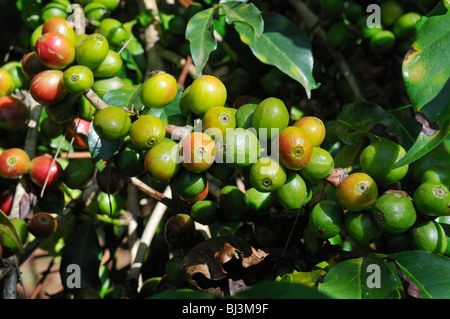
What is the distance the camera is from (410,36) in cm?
217

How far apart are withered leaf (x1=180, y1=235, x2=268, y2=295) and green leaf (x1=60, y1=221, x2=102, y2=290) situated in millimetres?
842

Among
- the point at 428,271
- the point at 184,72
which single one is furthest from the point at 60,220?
the point at 428,271

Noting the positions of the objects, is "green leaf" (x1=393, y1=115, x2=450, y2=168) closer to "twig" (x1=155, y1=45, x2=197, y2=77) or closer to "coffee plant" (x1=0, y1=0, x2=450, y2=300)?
"coffee plant" (x1=0, y1=0, x2=450, y2=300)

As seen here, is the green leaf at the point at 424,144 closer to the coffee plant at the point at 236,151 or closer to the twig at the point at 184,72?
the coffee plant at the point at 236,151

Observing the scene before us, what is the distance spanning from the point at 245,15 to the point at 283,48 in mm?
227

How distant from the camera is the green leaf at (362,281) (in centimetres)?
123

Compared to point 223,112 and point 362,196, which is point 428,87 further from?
point 223,112

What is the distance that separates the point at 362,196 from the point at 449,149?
0.42 meters

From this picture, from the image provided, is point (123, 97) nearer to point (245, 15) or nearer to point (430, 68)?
point (245, 15)

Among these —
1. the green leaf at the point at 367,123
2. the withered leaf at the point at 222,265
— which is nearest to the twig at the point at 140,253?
the withered leaf at the point at 222,265

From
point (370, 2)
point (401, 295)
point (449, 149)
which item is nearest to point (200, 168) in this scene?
point (401, 295)

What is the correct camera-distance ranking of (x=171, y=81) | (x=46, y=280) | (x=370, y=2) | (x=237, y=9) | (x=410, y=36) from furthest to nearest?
1. (x=46, y=280)
2. (x=370, y=2)
3. (x=410, y=36)
4. (x=237, y=9)
5. (x=171, y=81)

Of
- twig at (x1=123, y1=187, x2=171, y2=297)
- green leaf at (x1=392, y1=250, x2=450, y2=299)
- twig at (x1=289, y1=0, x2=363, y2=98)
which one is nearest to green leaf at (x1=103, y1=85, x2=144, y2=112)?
twig at (x1=123, y1=187, x2=171, y2=297)

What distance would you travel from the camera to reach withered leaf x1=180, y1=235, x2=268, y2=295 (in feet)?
4.62
